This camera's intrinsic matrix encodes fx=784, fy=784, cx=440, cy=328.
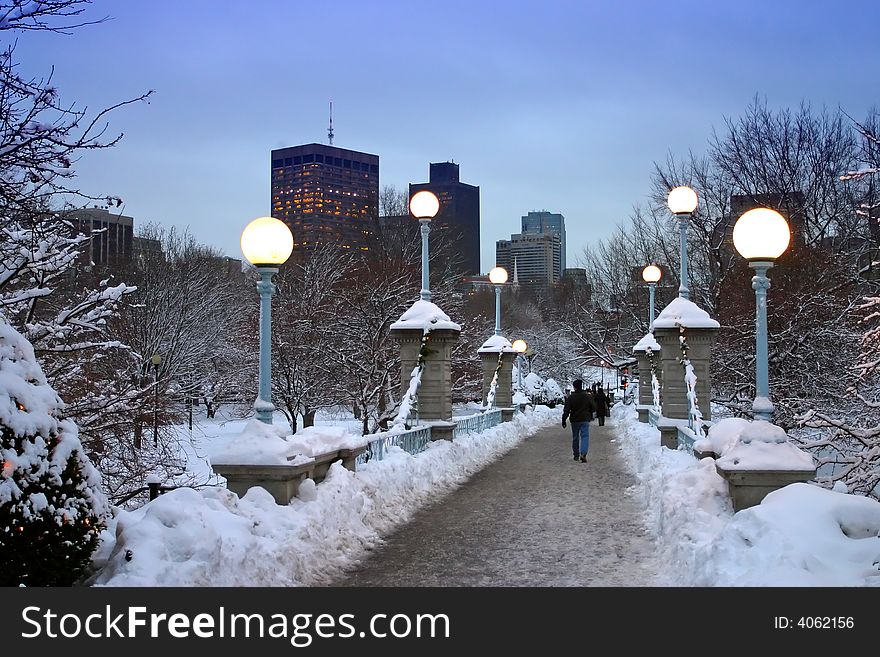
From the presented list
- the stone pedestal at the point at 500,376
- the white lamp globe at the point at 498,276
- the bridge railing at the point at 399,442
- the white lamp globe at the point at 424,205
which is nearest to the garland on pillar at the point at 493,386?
the stone pedestal at the point at 500,376

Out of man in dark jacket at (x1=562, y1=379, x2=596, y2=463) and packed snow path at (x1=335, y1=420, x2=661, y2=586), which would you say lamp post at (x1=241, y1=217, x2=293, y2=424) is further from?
man in dark jacket at (x1=562, y1=379, x2=596, y2=463)

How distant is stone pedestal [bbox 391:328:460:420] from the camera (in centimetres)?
1571

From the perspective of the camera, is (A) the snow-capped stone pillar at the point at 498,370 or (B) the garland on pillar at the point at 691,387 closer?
(B) the garland on pillar at the point at 691,387

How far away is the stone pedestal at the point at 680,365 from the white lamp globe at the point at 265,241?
9.45m

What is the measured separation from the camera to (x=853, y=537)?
5887 millimetres

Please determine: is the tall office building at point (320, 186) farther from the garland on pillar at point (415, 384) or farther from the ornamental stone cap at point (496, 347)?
the garland on pillar at point (415, 384)

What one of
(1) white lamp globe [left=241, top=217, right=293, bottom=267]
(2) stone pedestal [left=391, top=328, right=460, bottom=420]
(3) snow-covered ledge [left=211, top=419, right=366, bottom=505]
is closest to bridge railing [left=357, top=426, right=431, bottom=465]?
(2) stone pedestal [left=391, top=328, right=460, bottom=420]

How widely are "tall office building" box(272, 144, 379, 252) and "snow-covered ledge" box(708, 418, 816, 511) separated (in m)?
42.1

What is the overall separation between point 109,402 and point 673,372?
10713 millimetres

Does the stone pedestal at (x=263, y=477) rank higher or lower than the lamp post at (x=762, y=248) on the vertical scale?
lower

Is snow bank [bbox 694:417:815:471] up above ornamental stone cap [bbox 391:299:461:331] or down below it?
below

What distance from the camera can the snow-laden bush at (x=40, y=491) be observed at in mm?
4727
